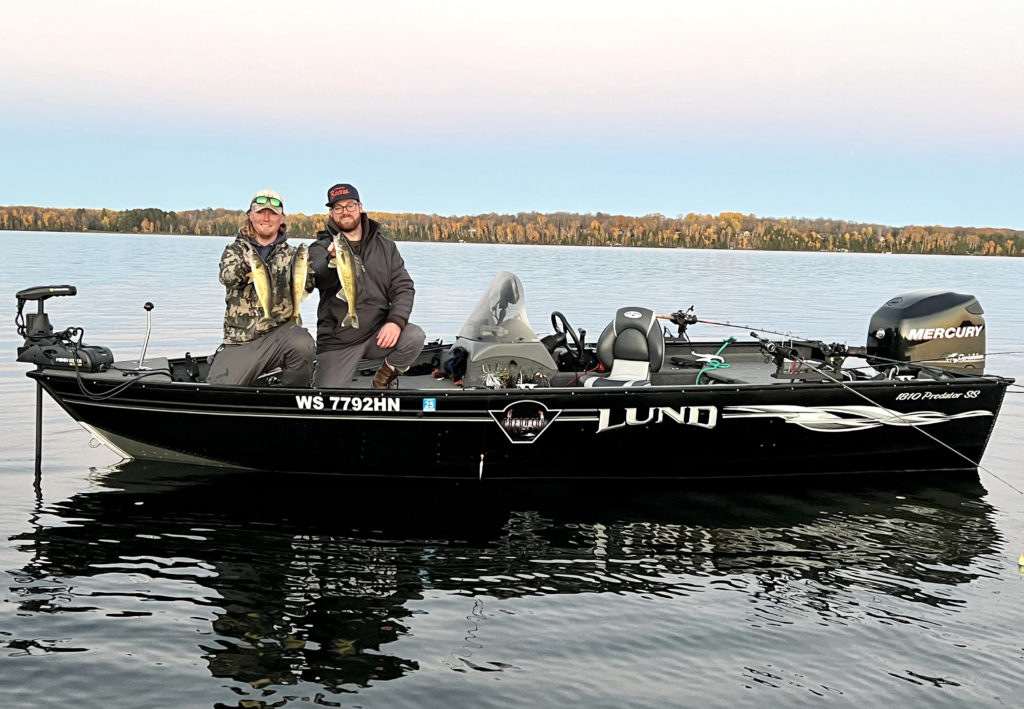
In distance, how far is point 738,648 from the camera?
19.0ft

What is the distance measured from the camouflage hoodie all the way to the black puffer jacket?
367 millimetres

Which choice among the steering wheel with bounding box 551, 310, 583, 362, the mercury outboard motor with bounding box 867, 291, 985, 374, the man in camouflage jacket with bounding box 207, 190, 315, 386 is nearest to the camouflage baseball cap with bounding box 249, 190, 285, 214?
the man in camouflage jacket with bounding box 207, 190, 315, 386

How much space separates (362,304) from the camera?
8625 mm

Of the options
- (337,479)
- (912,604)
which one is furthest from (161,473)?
(912,604)

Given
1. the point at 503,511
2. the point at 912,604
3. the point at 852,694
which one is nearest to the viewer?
the point at 852,694

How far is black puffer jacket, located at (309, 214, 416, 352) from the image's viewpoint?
858 centimetres

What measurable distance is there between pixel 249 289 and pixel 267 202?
0.69 m

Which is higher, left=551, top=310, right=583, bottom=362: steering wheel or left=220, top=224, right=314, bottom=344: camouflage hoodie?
left=220, top=224, right=314, bottom=344: camouflage hoodie

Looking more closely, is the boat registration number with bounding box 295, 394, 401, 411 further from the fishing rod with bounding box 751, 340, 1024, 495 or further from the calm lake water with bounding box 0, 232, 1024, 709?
the fishing rod with bounding box 751, 340, 1024, 495

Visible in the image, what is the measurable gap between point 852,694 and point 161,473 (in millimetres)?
6086

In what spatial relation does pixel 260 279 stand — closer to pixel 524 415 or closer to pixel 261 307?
pixel 261 307

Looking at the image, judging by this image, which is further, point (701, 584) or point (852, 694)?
point (701, 584)

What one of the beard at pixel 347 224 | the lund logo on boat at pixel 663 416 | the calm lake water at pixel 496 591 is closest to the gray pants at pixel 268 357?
the calm lake water at pixel 496 591

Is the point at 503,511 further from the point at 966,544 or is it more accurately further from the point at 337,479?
the point at 966,544
